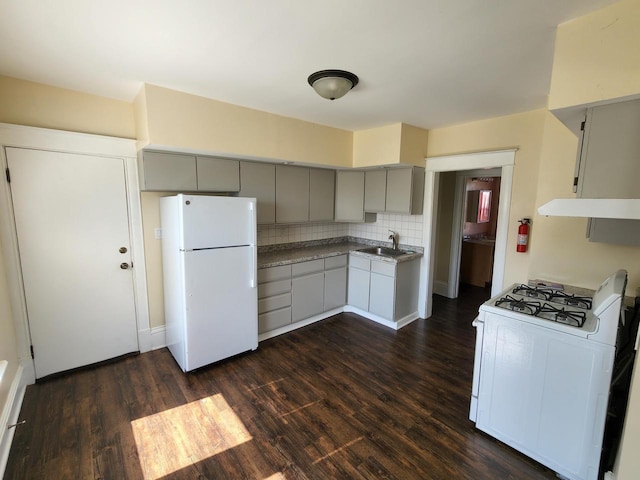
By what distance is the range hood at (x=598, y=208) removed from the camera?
126 cm

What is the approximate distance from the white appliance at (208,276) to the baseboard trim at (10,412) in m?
1.07

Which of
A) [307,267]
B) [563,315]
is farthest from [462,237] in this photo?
[563,315]

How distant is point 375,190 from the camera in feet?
12.9

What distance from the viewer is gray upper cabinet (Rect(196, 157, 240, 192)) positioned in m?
2.84

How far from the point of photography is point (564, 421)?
166cm

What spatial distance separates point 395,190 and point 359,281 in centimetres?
126

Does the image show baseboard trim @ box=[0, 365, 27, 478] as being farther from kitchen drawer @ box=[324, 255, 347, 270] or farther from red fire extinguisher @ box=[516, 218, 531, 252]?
red fire extinguisher @ box=[516, 218, 531, 252]

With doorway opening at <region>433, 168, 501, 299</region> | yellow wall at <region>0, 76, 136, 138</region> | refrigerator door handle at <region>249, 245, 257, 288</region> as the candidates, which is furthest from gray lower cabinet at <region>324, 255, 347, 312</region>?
yellow wall at <region>0, 76, 136, 138</region>

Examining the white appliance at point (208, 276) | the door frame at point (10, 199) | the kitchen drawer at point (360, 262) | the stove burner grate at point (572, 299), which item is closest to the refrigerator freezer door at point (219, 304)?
the white appliance at point (208, 276)

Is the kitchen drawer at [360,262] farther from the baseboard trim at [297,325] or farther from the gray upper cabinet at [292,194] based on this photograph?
the gray upper cabinet at [292,194]

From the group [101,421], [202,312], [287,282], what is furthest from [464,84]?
[101,421]

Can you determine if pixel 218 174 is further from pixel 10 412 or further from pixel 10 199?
pixel 10 412

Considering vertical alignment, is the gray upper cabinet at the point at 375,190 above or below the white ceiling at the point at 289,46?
below

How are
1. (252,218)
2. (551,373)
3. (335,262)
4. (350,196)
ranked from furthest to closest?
(350,196), (335,262), (252,218), (551,373)
